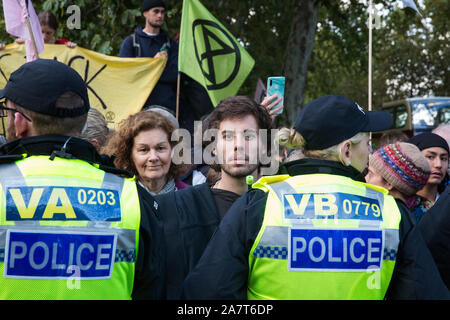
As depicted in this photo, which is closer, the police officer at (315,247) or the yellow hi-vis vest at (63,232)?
the yellow hi-vis vest at (63,232)

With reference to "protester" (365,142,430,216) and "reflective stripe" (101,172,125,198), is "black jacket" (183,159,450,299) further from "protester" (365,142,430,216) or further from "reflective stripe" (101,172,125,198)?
"protester" (365,142,430,216)

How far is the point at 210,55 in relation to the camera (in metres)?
6.43

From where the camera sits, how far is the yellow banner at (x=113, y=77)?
7316 mm

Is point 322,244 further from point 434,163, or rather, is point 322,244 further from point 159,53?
point 159,53

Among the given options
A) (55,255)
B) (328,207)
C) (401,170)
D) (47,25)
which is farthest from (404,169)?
(47,25)

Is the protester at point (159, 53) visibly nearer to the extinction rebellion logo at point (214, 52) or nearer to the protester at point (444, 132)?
the extinction rebellion logo at point (214, 52)

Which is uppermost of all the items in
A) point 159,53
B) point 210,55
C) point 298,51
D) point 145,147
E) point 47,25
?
point 298,51

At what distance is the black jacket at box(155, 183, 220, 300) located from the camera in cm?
316

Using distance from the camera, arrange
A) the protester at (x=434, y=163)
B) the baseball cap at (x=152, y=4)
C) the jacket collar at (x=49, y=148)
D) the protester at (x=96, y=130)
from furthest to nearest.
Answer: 1. the baseball cap at (x=152, y=4)
2. the protester at (x=434, y=163)
3. the protester at (x=96, y=130)
4. the jacket collar at (x=49, y=148)

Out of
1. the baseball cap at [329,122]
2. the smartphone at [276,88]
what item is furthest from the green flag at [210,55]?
the baseball cap at [329,122]

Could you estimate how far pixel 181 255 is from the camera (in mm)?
3191

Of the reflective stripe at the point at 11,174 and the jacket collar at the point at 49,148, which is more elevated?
the jacket collar at the point at 49,148

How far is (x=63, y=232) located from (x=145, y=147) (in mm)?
Answer: 1936

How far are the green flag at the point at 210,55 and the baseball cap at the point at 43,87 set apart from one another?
3700 mm
